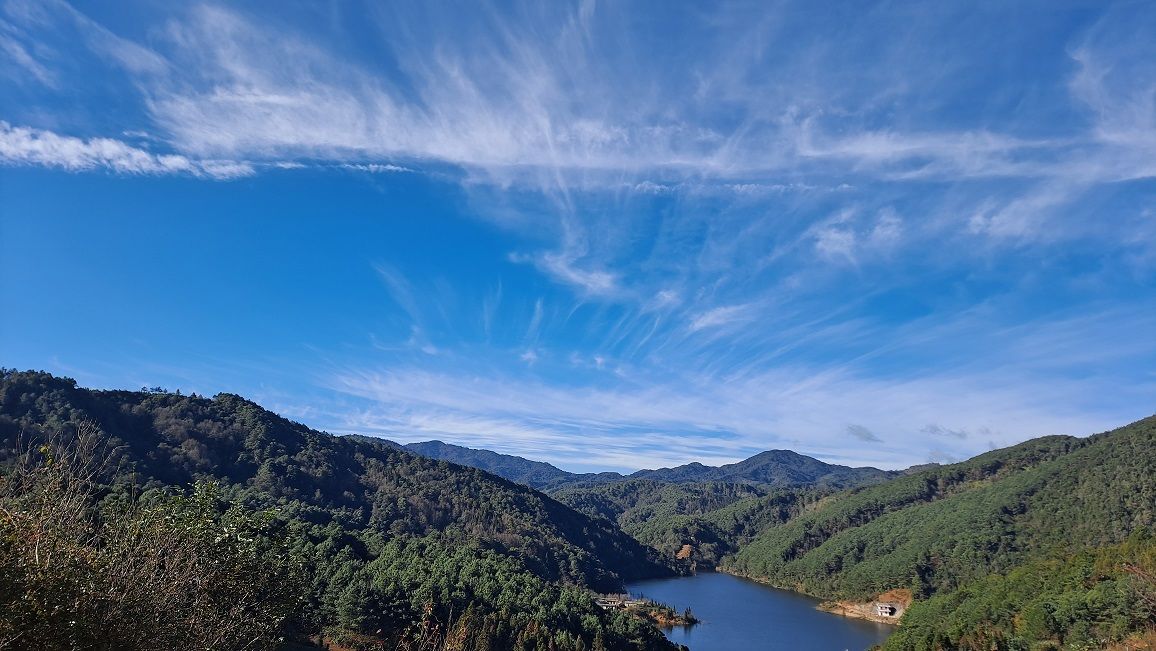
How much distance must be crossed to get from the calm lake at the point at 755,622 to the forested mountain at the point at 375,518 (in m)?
14.0

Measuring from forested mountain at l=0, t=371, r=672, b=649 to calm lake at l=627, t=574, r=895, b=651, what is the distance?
46.1ft

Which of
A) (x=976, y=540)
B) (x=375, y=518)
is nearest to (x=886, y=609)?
(x=976, y=540)

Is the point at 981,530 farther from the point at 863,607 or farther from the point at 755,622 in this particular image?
the point at 755,622

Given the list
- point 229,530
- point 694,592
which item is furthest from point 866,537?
point 229,530

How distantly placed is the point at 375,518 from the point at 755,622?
63769 millimetres

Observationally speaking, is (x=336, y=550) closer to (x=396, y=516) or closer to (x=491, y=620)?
(x=491, y=620)

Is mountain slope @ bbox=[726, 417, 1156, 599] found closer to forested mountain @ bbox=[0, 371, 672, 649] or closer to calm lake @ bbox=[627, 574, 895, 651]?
calm lake @ bbox=[627, 574, 895, 651]

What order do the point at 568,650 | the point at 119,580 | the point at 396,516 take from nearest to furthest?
the point at 119,580
the point at 568,650
the point at 396,516

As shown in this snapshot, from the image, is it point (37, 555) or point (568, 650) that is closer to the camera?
point (37, 555)

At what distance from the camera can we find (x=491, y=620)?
4781cm

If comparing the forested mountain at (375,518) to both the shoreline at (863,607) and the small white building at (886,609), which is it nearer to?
the shoreline at (863,607)

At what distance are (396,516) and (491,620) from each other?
224 ft

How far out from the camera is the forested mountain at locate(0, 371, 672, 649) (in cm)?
4559

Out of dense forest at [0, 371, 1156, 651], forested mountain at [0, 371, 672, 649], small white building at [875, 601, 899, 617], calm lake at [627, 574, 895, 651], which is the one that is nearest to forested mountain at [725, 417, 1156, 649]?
dense forest at [0, 371, 1156, 651]
